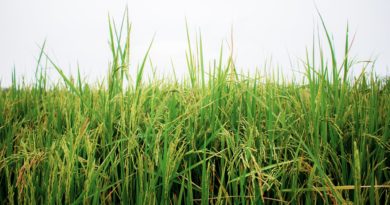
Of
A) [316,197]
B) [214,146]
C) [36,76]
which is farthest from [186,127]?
[36,76]

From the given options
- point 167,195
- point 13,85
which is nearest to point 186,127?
point 167,195

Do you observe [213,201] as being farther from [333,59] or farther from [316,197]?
[333,59]

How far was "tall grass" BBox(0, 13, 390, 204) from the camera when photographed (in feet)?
3.53

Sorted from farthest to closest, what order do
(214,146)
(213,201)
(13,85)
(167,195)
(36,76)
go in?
(13,85), (36,76), (214,146), (213,201), (167,195)

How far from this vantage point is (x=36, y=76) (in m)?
2.04

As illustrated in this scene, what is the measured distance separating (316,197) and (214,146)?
0.44 m

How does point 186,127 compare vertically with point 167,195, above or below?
above

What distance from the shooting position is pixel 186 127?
126 centimetres

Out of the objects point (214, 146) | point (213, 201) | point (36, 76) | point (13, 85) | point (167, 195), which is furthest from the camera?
point (13, 85)

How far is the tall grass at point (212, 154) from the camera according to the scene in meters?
1.08

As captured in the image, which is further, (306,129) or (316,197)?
(306,129)

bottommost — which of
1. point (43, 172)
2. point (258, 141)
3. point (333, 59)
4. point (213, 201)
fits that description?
point (213, 201)

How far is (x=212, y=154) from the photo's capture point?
1.26m

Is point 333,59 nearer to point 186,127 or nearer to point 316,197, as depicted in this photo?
point 316,197
